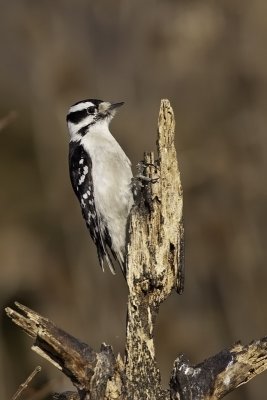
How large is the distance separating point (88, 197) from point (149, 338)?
1617 millimetres

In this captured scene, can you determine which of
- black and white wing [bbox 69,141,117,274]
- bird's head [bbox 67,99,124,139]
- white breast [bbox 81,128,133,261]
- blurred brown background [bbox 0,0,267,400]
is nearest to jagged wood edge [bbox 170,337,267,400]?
white breast [bbox 81,128,133,261]

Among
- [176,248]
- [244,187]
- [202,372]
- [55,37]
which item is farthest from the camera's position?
[244,187]

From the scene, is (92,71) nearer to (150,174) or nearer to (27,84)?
(27,84)

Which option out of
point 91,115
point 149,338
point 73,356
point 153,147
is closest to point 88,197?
point 91,115

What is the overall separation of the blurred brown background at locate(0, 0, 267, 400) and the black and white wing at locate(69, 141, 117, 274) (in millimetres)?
2716

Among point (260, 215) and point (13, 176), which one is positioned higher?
point (13, 176)

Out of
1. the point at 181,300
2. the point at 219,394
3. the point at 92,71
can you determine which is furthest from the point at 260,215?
the point at 219,394

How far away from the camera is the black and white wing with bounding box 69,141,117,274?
18.9 ft

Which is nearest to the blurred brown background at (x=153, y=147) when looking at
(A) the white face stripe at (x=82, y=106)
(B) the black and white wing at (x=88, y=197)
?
(A) the white face stripe at (x=82, y=106)

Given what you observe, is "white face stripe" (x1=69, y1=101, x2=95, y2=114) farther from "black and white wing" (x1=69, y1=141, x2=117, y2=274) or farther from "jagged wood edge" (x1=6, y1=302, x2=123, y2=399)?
"jagged wood edge" (x1=6, y1=302, x2=123, y2=399)

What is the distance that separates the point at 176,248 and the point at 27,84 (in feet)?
21.5

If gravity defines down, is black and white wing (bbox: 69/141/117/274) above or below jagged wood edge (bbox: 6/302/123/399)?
above

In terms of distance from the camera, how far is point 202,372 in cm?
407

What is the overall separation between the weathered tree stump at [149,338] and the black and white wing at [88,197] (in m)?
0.85
